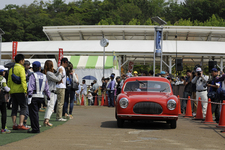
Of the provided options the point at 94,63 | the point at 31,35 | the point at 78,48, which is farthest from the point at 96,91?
the point at 31,35

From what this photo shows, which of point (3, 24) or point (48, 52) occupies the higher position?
point (3, 24)

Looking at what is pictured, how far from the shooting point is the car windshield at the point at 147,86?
38.4 ft

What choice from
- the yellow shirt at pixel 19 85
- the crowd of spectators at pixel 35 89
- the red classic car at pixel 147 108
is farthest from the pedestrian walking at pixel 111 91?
the yellow shirt at pixel 19 85

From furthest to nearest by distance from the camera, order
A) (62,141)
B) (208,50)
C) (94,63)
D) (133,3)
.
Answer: (133,3), (208,50), (94,63), (62,141)

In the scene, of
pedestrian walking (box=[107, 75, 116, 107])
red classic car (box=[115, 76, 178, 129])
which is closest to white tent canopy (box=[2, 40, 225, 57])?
pedestrian walking (box=[107, 75, 116, 107])

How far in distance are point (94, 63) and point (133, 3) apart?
243 ft

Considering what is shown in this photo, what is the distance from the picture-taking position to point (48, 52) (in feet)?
132

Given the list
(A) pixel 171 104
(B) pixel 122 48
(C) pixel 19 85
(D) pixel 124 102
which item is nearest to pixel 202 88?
(A) pixel 171 104

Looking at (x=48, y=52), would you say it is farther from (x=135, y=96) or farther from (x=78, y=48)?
(x=135, y=96)

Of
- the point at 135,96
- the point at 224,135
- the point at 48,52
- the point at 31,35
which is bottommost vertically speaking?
the point at 224,135

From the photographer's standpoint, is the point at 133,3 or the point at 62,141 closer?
the point at 62,141

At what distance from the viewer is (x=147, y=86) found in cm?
1182

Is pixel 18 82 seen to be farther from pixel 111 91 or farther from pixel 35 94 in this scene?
pixel 111 91

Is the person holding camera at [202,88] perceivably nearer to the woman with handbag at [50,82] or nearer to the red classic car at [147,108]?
the red classic car at [147,108]
